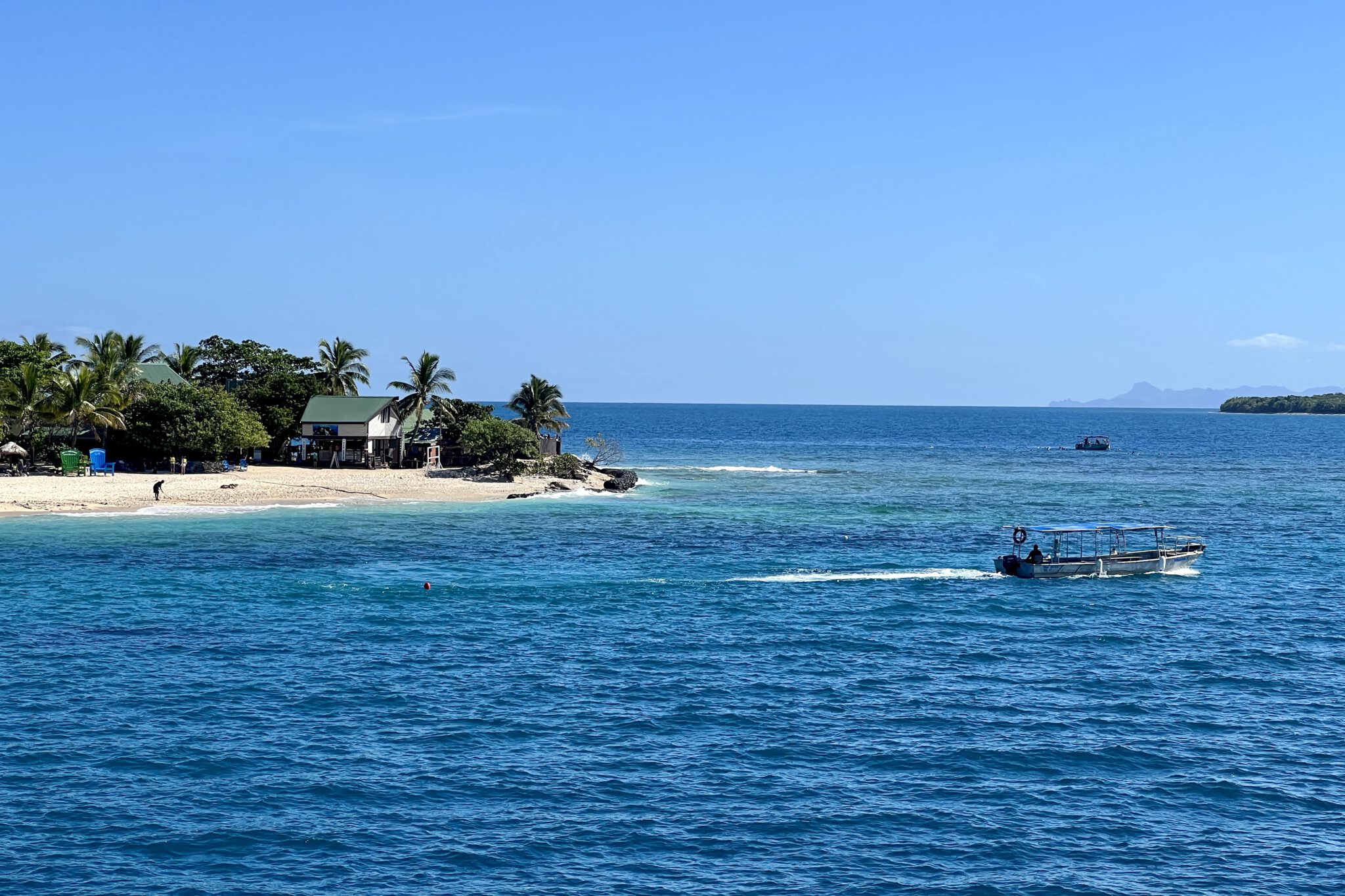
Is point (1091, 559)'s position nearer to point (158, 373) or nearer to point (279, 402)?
point (279, 402)

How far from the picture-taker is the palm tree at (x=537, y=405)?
351 ft

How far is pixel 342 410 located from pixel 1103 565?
218 ft

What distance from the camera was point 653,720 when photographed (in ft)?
105

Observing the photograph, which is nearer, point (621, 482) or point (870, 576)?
point (870, 576)

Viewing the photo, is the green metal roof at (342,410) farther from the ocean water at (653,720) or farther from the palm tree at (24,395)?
the ocean water at (653,720)

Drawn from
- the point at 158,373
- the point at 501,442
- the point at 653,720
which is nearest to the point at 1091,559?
the point at 653,720

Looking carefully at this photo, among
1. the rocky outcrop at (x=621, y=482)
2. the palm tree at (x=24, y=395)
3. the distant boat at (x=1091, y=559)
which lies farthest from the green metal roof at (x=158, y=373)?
the distant boat at (x=1091, y=559)

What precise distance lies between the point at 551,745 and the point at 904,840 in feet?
31.8

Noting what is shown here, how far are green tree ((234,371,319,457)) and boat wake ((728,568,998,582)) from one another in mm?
59821

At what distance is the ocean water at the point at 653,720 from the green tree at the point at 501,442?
32202 mm

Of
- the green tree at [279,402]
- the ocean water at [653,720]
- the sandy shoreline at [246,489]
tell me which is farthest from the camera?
the green tree at [279,402]

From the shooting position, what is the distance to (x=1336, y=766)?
28.9m

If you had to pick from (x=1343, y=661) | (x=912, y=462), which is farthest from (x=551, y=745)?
(x=912, y=462)

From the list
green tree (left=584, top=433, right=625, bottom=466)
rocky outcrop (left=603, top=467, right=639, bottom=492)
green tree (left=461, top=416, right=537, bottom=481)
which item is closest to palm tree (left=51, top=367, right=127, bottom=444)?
green tree (left=461, top=416, right=537, bottom=481)
